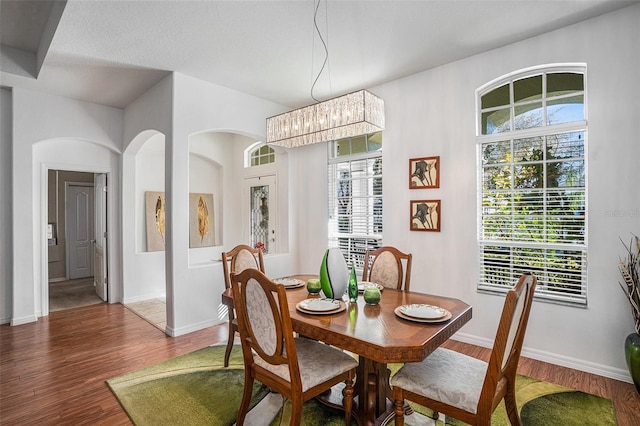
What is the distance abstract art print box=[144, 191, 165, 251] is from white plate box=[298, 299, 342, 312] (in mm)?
4370

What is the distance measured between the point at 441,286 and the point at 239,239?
421cm

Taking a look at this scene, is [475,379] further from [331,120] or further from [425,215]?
[425,215]

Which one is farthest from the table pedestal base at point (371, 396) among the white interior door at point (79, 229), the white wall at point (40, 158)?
the white interior door at point (79, 229)

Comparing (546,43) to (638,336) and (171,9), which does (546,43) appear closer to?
(638,336)

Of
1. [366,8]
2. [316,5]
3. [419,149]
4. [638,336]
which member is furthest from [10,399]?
[638,336]

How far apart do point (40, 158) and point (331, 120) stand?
4.40 m

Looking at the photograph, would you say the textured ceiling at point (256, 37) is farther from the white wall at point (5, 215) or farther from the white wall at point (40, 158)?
the white wall at point (5, 215)

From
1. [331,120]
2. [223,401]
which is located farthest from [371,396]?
[331,120]

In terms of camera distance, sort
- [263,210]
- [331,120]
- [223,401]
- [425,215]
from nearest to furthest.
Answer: [223,401] → [331,120] → [425,215] → [263,210]

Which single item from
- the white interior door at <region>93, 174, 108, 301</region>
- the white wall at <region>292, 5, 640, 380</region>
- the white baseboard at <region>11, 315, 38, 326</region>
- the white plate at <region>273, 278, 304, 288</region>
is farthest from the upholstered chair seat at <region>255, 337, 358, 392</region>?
the white interior door at <region>93, 174, 108, 301</region>

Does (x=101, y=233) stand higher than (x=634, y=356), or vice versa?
(x=101, y=233)

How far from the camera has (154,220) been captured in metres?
5.68

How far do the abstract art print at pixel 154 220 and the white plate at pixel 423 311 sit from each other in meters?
4.86

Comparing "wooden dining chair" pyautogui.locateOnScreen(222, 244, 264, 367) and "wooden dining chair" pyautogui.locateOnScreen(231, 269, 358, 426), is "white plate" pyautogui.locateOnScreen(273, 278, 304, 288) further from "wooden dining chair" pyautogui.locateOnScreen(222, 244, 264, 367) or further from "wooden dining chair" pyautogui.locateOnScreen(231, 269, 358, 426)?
"wooden dining chair" pyautogui.locateOnScreen(231, 269, 358, 426)
